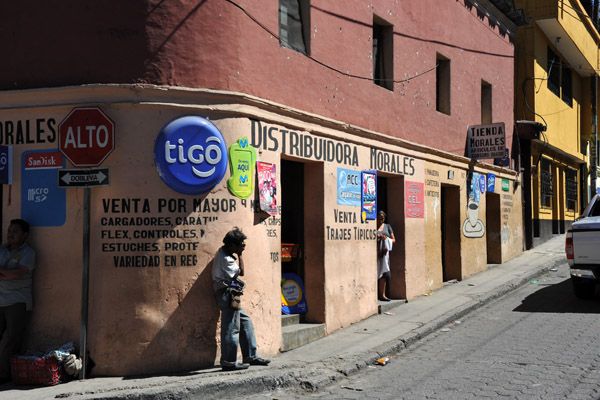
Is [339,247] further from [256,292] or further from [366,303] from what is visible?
[256,292]

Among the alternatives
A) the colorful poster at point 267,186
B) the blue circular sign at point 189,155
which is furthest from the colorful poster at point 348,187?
the blue circular sign at point 189,155

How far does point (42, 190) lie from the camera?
795 cm

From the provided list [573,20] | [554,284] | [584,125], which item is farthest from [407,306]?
[584,125]

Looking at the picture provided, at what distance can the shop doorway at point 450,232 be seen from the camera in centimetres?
1537

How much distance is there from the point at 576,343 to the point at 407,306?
380 cm

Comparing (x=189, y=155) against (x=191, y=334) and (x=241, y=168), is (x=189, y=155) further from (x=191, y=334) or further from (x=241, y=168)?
(x=191, y=334)

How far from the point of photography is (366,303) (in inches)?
438

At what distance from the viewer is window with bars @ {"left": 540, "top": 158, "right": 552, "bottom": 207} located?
71.3 ft

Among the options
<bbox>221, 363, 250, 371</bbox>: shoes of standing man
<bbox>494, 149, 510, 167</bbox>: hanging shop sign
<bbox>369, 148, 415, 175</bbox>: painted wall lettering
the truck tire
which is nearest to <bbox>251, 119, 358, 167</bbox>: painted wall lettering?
<bbox>369, 148, 415, 175</bbox>: painted wall lettering

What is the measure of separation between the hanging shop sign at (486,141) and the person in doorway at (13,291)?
11.5 meters

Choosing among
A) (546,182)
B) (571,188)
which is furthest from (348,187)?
(571,188)

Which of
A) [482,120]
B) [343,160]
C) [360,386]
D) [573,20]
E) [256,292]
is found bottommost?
[360,386]

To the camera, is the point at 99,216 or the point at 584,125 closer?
the point at 99,216

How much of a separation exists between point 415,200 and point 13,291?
8045 mm
